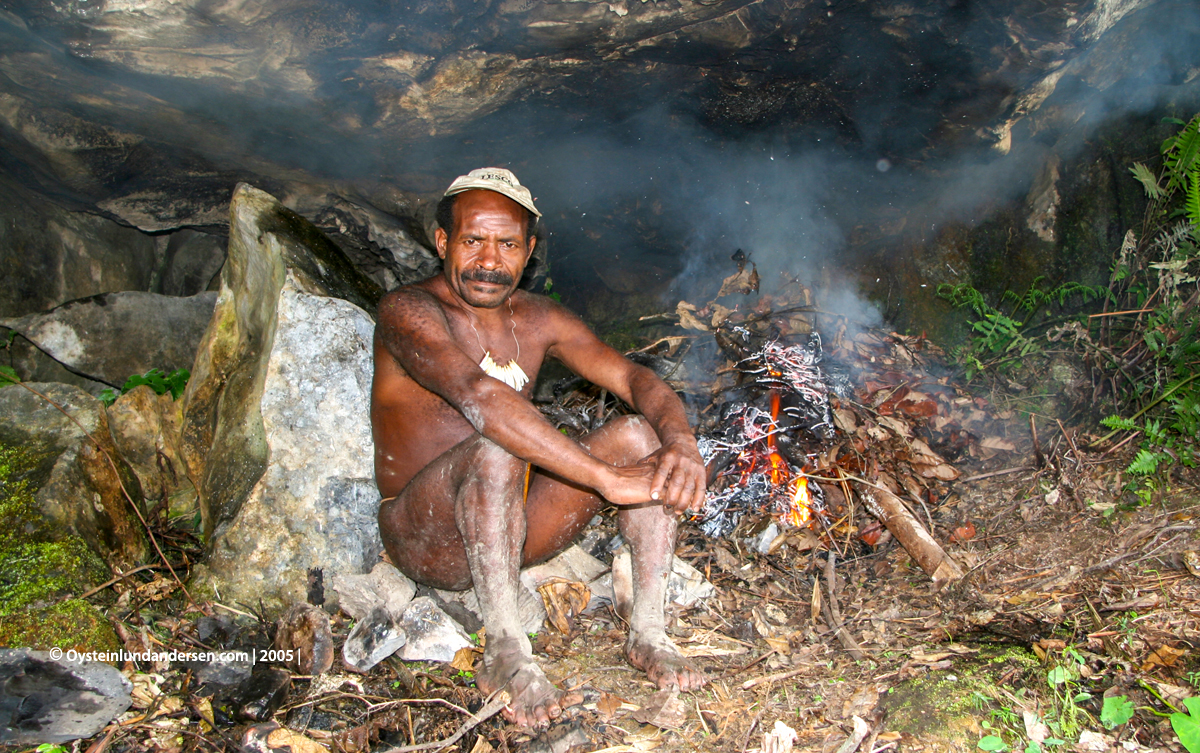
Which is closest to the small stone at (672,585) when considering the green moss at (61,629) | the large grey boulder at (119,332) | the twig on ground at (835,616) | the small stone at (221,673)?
the twig on ground at (835,616)

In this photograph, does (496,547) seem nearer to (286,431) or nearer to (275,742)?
(275,742)

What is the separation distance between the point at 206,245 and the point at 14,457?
3.18m

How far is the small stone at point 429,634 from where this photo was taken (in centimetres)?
302

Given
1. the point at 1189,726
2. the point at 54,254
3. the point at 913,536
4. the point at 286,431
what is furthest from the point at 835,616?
the point at 54,254

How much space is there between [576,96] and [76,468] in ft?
11.4

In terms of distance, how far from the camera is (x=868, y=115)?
4.68 m

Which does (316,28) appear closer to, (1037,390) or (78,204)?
(78,204)

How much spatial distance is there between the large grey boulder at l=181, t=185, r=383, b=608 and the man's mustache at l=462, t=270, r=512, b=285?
0.84 meters

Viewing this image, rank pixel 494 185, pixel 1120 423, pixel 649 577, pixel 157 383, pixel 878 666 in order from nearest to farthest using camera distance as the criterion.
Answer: pixel 878 666, pixel 649 577, pixel 494 185, pixel 1120 423, pixel 157 383

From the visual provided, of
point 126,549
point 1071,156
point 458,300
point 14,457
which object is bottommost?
point 126,549

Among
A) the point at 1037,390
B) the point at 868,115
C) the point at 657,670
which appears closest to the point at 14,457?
the point at 657,670

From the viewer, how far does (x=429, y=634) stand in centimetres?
305

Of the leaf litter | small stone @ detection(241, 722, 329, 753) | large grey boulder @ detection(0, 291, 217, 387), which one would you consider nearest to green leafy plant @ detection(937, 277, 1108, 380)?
the leaf litter

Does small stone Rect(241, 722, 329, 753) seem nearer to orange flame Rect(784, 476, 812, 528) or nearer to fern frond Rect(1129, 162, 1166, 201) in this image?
orange flame Rect(784, 476, 812, 528)
